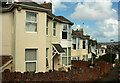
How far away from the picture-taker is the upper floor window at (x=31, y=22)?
9.08m

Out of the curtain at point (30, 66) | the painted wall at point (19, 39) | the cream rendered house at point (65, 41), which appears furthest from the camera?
the cream rendered house at point (65, 41)

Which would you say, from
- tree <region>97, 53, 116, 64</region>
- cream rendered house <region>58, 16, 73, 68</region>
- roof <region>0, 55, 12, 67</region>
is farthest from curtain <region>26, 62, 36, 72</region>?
tree <region>97, 53, 116, 64</region>

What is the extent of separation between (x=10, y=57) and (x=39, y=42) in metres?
2.27

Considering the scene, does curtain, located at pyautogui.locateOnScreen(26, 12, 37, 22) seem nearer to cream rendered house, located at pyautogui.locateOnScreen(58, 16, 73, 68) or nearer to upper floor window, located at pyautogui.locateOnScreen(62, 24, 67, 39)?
cream rendered house, located at pyautogui.locateOnScreen(58, 16, 73, 68)

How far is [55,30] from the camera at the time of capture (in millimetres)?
12953

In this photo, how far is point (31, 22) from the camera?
30.2ft

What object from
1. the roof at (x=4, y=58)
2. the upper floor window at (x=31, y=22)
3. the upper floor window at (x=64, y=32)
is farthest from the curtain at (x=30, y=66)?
the upper floor window at (x=64, y=32)

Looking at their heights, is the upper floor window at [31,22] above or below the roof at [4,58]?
above

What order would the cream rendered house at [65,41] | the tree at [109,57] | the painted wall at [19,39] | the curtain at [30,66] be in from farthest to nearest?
the cream rendered house at [65,41]
the curtain at [30,66]
the painted wall at [19,39]
the tree at [109,57]

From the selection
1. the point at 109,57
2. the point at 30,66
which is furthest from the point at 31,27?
the point at 109,57

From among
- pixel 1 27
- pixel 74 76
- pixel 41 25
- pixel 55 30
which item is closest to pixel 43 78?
pixel 74 76

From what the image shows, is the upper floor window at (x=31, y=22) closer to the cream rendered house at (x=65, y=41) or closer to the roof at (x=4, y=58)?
the roof at (x=4, y=58)

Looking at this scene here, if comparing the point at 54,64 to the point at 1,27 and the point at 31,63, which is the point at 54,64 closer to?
the point at 31,63

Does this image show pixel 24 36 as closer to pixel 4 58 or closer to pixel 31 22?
pixel 31 22
